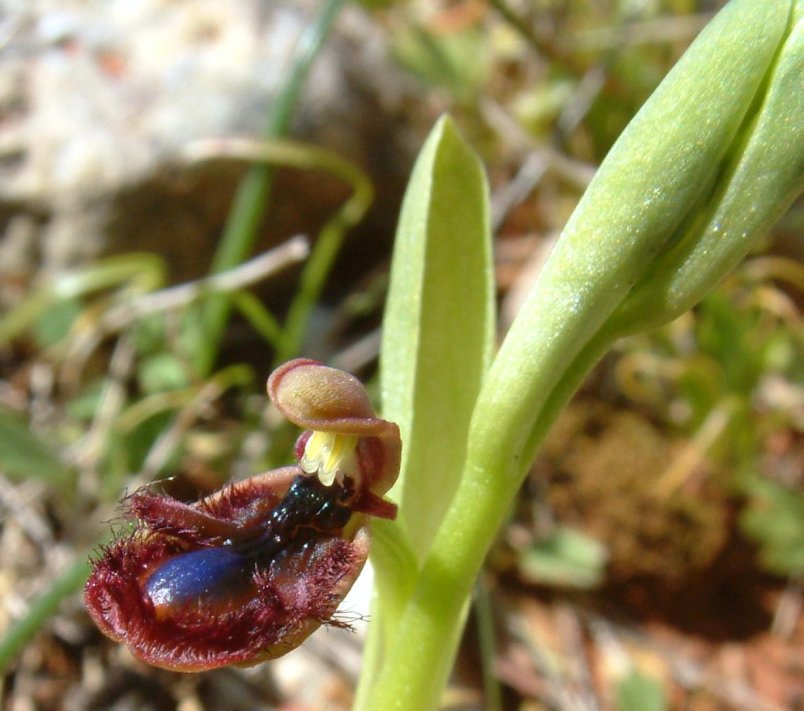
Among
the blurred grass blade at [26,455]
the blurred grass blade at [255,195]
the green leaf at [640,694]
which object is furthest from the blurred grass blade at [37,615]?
the green leaf at [640,694]

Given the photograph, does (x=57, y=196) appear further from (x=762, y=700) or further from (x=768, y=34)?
(x=762, y=700)

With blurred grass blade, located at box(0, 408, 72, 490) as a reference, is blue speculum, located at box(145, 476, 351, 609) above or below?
above

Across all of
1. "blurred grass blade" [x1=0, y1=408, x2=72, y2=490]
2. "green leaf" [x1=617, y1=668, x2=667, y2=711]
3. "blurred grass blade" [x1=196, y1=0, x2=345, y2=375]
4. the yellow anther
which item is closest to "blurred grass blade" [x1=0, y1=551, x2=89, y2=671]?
"blurred grass blade" [x1=0, y1=408, x2=72, y2=490]

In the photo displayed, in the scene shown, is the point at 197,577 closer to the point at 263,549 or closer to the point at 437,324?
the point at 263,549

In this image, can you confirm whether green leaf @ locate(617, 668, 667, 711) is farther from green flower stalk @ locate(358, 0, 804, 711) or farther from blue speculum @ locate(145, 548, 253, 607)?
blue speculum @ locate(145, 548, 253, 607)

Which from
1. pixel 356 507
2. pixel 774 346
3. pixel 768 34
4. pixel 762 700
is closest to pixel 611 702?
pixel 762 700

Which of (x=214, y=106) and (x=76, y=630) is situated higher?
(x=214, y=106)
